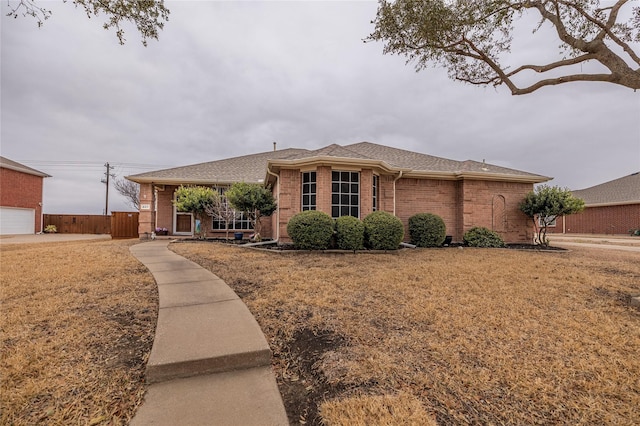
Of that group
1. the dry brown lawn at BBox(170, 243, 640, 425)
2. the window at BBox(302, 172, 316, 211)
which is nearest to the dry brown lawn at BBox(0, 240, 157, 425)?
the dry brown lawn at BBox(170, 243, 640, 425)

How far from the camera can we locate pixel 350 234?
8.97 metres

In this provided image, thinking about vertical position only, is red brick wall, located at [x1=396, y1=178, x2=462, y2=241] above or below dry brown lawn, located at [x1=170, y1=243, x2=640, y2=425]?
above

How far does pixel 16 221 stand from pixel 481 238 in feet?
103

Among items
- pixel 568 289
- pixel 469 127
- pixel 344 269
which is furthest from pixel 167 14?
pixel 469 127

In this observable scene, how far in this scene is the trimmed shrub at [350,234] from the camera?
8961 millimetres

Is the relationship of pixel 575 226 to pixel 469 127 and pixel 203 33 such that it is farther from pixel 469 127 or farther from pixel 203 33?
pixel 203 33

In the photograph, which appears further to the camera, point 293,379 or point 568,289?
point 568,289

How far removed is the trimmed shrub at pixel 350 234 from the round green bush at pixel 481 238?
587 centimetres

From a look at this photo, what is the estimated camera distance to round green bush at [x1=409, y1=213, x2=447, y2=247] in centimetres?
1112

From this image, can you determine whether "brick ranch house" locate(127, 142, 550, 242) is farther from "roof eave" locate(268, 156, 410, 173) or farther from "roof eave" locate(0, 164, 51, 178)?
"roof eave" locate(0, 164, 51, 178)

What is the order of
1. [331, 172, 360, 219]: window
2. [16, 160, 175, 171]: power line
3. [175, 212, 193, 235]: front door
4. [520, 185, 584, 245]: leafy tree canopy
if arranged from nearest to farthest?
[331, 172, 360, 219]: window
[520, 185, 584, 245]: leafy tree canopy
[175, 212, 193, 235]: front door
[16, 160, 175, 171]: power line

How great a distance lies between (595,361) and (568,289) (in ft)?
10.2

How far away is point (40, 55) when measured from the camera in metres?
7.02

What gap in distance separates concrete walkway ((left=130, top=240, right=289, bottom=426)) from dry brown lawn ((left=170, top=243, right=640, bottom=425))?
0.63 feet
